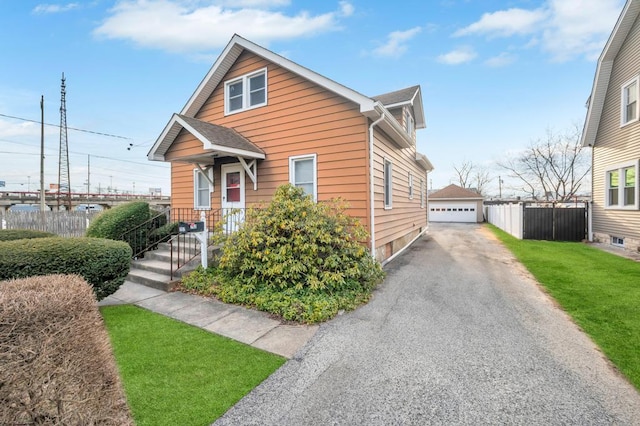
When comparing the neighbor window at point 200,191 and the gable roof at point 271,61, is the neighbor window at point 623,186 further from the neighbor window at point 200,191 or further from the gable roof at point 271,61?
the neighbor window at point 200,191

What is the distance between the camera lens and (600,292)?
18.7 ft

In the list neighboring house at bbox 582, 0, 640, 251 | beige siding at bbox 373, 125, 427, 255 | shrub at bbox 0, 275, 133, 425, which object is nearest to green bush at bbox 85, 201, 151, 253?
shrub at bbox 0, 275, 133, 425

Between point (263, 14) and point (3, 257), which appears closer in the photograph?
point (3, 257)

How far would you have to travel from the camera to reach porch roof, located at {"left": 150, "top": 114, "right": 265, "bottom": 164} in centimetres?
729

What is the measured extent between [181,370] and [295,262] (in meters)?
2.74

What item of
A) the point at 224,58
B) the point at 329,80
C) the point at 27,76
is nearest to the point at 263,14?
the point at 224,58

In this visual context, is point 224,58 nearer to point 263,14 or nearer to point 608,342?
point 263,14

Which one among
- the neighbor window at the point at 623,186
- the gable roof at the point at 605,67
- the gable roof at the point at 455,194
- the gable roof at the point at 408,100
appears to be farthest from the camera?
the gable roof at the point at 455,194

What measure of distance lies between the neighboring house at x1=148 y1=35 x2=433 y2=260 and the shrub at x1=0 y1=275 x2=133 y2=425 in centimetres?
565

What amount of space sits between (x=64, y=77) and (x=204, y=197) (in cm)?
3411

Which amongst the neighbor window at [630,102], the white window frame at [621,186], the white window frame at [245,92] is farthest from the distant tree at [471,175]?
the white window frame at [245,92]

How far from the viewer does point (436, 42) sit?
10.8m

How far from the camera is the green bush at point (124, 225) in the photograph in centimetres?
791

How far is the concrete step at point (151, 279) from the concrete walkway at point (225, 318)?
0.14 m
